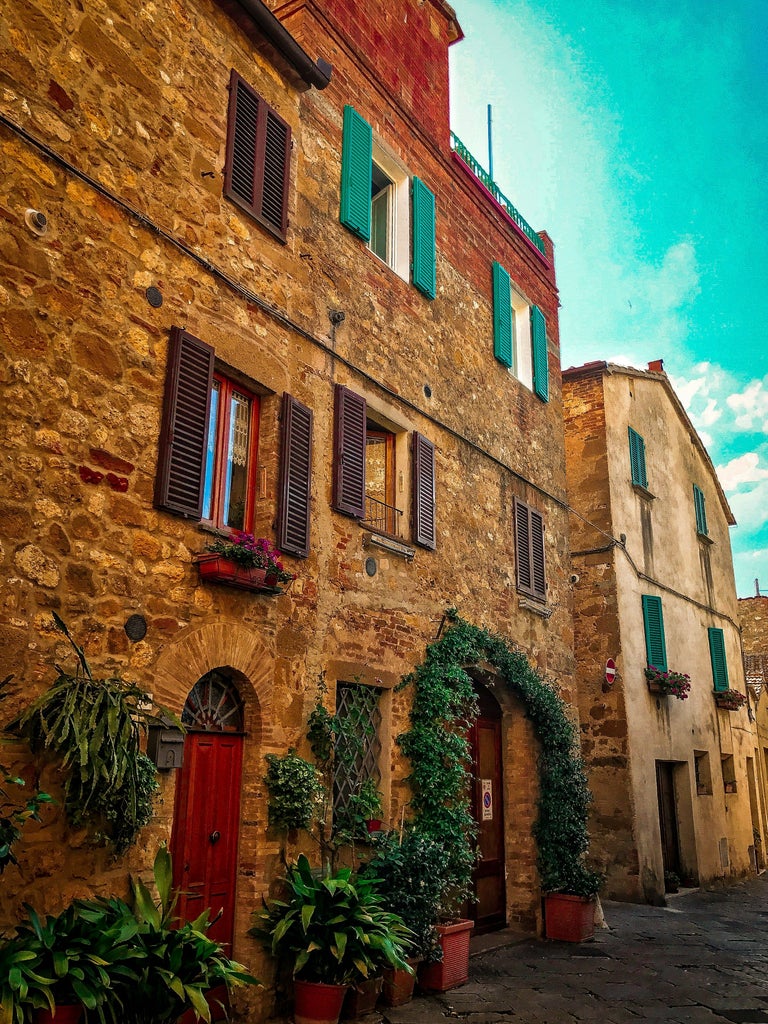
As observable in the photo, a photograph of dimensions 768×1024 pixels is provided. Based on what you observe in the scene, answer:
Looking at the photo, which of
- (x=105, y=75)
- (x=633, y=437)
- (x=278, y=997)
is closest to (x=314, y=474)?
(x=105, y=75)

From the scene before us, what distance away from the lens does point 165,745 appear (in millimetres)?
5570

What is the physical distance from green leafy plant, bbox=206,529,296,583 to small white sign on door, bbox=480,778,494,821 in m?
4.99

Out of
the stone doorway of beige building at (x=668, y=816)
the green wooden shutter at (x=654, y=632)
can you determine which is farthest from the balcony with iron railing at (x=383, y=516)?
the stone doorway of beige building at (x=668, y=816)

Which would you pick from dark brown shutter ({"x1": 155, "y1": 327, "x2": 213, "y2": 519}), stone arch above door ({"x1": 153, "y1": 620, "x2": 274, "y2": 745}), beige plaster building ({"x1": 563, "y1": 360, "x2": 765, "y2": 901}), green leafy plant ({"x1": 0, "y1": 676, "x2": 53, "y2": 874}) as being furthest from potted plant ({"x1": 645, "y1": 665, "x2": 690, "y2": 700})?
green leafy plant ({"x1": 0, "y1": 676, "x2": 53, "y2": 874})

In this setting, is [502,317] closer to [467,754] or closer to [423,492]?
[423,492]

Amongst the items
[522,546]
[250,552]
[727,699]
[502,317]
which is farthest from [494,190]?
[727,699]

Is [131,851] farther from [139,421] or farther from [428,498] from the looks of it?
[428,498]

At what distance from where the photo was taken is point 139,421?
5.91m

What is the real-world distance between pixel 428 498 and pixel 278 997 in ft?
16.2

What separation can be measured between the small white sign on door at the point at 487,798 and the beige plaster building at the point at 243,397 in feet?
0.49

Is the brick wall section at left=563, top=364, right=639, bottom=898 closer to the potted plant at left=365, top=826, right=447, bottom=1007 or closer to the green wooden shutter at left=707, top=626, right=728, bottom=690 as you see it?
the green wooden shutter at left=707, top=626, right=728, bottom=690

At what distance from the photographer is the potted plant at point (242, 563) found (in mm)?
6109

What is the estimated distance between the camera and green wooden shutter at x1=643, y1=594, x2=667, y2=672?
48.3 feet

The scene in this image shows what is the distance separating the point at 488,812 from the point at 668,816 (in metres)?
6.11
